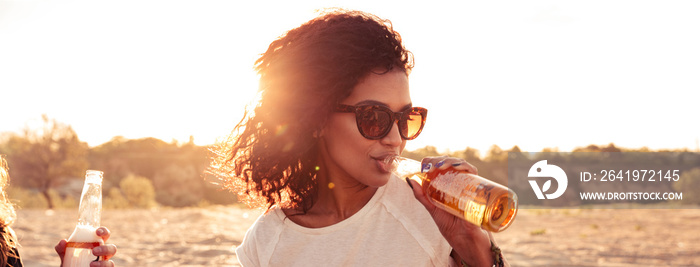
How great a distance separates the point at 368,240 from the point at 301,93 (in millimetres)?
699

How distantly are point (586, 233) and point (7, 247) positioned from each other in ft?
45.1

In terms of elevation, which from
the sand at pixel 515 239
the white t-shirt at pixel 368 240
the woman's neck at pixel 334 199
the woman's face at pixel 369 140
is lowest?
the sand at pixel 515 239

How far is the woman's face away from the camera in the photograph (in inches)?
106

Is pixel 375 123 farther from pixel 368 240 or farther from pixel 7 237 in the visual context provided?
pixel 7 237

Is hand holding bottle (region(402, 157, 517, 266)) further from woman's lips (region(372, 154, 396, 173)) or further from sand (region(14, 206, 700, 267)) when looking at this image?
sand (region(14, 206, 700, 267))

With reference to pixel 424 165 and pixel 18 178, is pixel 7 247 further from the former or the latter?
pixel 18 178

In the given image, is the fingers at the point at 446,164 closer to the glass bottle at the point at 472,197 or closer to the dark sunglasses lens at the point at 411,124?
the glass bottle at the point at 472,197

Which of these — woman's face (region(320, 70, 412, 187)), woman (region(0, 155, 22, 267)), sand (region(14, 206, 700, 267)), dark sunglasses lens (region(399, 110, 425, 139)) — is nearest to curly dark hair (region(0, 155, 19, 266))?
woman (region(0, 155, 22, 267))

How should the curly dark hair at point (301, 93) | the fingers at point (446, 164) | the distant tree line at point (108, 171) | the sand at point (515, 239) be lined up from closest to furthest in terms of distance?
the fingers at point (446, 164) < the curly dark hair at point (301, 93) < the sand at point (515, 239) < the distant tree line at point (108, 171)

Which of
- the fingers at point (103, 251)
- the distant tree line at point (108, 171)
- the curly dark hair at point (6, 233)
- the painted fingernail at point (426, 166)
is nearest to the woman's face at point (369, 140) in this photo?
the painted fingernail at point (426, 166)

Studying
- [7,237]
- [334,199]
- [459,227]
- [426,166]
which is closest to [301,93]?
[334,199]

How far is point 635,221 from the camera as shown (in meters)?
17.7

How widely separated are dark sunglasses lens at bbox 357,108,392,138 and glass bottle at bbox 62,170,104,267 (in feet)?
3.62

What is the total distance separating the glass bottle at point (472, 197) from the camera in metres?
2.33
